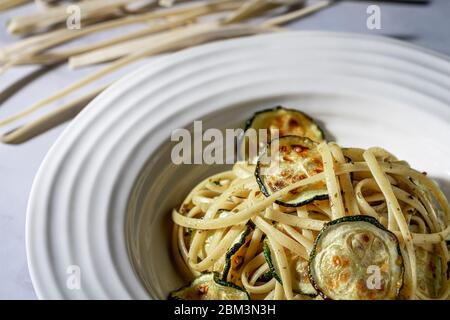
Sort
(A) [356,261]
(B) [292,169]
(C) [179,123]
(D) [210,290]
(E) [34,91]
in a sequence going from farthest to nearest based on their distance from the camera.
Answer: (E) [34,91]
(C) [179,123]
(B) [292,169]
(D) [210,290]
(A) [356,261]

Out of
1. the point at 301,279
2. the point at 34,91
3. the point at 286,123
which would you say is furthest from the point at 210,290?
the point at 34,91

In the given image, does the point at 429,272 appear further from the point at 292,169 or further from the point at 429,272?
the point at 292,169

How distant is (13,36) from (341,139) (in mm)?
2251

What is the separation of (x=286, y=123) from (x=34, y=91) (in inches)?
61.9

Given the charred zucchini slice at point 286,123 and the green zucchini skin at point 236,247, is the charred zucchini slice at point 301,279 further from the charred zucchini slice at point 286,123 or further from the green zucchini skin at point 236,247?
the charred zucchini slice at point 286,123

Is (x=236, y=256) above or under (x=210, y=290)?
above

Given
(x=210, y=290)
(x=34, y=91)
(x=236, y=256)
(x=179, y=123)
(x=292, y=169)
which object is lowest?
(x=210, y=290)

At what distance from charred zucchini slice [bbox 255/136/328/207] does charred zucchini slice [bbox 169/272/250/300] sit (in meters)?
0.40

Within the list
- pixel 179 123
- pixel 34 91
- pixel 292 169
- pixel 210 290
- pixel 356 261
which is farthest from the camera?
pixel 34 91

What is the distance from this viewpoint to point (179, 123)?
3.32m

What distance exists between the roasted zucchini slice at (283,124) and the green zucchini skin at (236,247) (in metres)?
0.54

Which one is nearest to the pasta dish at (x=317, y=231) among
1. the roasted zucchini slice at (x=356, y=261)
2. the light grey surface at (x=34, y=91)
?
the roasted zucchini slice at (x=356, y=261)

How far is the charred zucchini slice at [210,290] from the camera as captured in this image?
2.78 meters

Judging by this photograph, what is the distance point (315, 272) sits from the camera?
8.54ft
